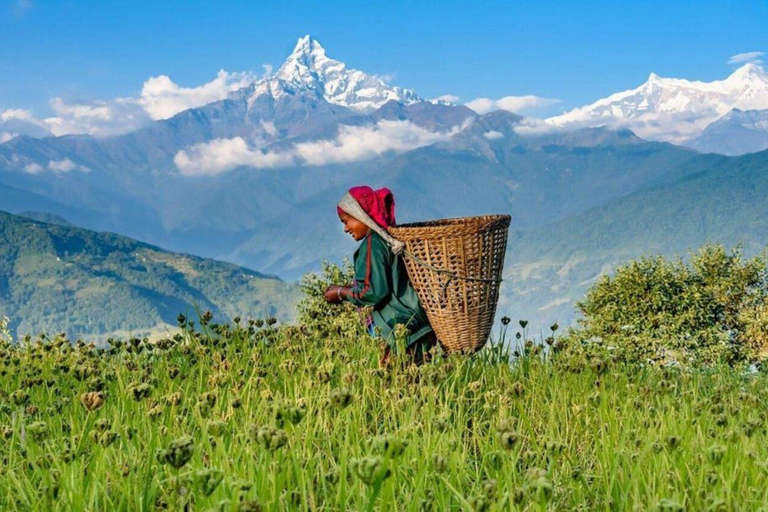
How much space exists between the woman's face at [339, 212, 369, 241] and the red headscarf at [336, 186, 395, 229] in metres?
0.20

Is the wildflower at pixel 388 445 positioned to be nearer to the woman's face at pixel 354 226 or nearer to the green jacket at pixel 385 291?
the green jacket at pixel 385 291

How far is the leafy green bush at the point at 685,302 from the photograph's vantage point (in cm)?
4325


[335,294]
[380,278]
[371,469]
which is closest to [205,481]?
[371,469]

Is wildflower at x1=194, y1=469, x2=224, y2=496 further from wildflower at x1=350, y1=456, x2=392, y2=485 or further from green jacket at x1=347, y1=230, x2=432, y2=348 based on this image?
green jacket at x1=347, y1=230, x2=432, y2=348

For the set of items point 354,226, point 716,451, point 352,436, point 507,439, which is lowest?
point 352,436

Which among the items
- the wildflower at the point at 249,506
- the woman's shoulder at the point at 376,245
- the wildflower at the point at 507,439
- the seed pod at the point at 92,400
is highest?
→ the woman's shoulder at the point at 376,245

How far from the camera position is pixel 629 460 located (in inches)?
173

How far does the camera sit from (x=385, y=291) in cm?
794

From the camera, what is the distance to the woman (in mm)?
7934

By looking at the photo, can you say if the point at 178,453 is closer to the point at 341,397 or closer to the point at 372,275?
the point at 341,397

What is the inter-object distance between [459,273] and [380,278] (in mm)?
963

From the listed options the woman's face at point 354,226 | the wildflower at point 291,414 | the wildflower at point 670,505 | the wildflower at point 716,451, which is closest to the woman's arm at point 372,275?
the woman's face at point 354,226

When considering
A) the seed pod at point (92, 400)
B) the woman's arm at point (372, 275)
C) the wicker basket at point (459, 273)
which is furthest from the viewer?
the woman's arm at point (372, 275)

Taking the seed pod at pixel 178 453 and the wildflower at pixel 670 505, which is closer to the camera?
the wildflower at pixel 670 505
